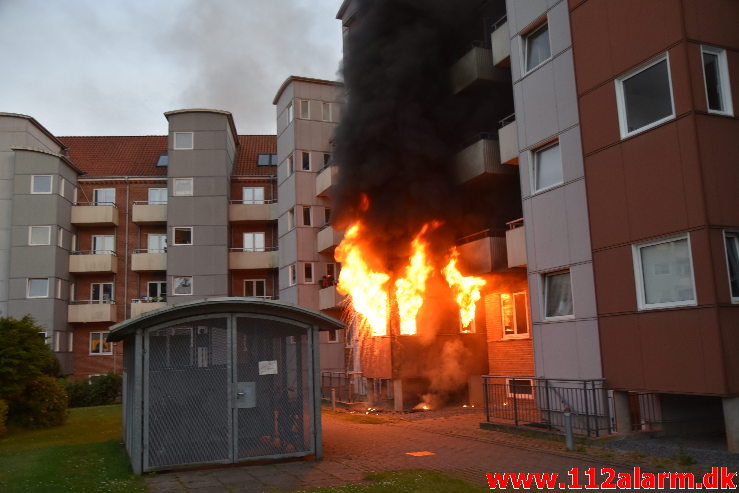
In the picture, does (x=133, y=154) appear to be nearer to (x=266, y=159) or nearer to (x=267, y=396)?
(x=266, y=159)

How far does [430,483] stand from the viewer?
9.38 metres

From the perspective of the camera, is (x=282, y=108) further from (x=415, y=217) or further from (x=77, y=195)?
(x=415, y=217)

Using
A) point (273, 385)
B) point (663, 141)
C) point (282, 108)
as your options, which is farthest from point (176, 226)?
point (663, 141)

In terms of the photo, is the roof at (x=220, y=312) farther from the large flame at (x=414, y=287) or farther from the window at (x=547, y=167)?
the large flame at (x=414, y=287)

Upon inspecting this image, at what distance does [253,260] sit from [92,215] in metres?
9.79

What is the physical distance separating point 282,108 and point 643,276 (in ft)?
88.0

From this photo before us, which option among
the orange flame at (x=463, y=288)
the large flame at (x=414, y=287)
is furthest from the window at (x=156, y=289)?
the orange flame at (x=463, y=288)

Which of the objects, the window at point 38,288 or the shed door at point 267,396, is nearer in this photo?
the shed door at point 267,396

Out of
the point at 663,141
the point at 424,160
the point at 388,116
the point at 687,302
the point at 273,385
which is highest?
the point at 388,116

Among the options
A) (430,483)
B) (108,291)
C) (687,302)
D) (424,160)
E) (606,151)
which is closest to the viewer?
(430,483)

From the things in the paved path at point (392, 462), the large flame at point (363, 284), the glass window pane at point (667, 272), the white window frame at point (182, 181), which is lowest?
the paved path at point (392, 462)

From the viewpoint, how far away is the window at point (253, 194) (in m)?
40.8

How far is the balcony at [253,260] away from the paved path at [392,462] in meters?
24.3

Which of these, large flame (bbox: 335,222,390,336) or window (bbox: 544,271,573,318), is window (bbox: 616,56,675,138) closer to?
window (bbox: 544,271,573,318)
